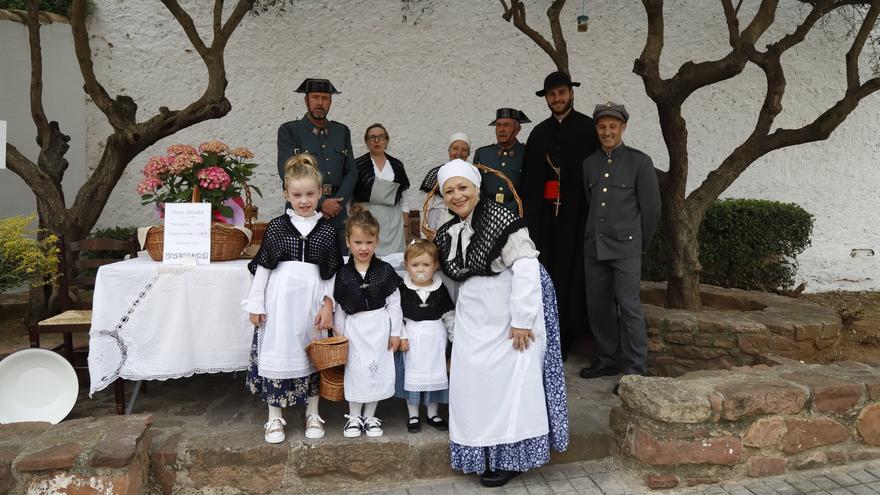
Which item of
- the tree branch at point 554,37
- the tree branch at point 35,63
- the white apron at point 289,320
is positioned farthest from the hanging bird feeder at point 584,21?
the tree branch at point 35,63

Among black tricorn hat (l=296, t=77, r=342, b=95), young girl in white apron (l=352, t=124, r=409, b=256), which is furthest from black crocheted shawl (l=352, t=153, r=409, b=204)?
black tricorn hat (l=296, t=77, r=342, b=95)

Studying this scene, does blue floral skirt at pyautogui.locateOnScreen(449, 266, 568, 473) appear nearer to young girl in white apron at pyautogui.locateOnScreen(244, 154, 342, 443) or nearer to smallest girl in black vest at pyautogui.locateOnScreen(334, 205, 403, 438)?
smallest girl in black vest at pyautogui.locateOnScreen(334, 205, 403, 438)

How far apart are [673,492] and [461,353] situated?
4.13 feet

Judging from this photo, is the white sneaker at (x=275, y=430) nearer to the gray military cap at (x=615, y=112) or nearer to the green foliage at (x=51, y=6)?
the gray military cap at (x=615, y=112)

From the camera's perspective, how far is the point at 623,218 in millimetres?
3988

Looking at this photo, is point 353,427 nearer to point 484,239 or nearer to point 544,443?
point 544,443

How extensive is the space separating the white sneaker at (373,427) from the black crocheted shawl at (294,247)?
77 cm

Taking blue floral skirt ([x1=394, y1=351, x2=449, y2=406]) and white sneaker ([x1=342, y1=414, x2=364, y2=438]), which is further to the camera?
blue floral skirt ([x1=394, y1=351, x2=449, y2=406])

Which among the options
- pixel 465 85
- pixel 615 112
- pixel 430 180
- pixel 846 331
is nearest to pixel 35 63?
pixel 430 180

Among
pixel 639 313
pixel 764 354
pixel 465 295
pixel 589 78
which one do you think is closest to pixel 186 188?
pixel 465 295

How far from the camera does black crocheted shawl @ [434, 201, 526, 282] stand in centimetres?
292

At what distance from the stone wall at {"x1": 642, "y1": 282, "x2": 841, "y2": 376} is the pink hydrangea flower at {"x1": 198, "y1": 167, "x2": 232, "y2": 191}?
3.10m

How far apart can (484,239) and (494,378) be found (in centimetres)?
66

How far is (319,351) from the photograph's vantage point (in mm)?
2990
